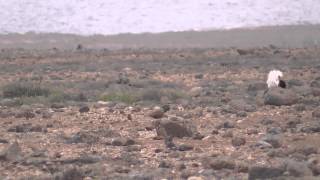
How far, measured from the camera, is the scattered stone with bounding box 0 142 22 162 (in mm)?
8711

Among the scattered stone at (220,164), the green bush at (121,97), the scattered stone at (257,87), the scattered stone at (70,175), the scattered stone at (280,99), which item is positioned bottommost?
the scattered stone at (70,175)

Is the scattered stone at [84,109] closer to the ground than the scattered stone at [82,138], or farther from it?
farther from it

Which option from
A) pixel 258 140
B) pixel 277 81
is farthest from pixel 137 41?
pixel 258 140

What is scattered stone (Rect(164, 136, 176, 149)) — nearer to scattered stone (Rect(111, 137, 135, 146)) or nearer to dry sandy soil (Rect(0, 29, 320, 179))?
dry sandy soil (Rect(0, 29, 320, 179))

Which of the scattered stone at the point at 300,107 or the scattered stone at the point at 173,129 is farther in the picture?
the scattered stone at the point at 300,107

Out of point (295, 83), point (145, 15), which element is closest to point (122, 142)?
point (295, 83)

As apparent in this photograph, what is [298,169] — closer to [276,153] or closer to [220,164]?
[220,164]

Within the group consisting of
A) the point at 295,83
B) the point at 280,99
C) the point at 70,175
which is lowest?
the point at 70,175

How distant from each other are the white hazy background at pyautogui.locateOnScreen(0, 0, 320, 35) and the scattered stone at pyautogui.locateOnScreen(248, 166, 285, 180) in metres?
41.7

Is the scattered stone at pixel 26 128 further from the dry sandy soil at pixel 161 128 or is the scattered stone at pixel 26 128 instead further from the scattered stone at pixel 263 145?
the scattered stone at pixel 263 145

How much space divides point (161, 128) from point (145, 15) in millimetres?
41335

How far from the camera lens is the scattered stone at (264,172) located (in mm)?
7453

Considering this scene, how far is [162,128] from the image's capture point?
1025cm

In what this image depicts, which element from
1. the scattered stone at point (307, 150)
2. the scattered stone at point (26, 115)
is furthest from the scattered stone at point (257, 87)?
the scattered stone at point (307, 150)
